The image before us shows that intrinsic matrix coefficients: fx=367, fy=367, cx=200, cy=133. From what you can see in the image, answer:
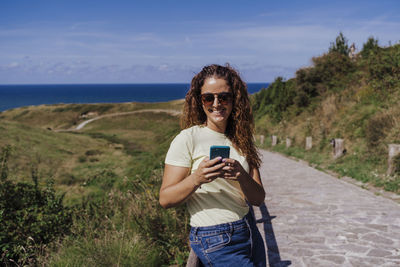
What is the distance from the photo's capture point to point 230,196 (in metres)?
2.16

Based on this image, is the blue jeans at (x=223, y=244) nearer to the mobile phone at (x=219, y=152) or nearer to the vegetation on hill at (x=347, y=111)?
the mobile phone at (x=219, y=152)

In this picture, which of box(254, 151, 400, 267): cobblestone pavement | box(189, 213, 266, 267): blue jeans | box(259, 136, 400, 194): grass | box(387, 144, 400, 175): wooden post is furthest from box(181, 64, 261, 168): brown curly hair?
box(387, 144, 400, 175): wooden post

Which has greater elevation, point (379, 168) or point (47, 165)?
point (379, 168)

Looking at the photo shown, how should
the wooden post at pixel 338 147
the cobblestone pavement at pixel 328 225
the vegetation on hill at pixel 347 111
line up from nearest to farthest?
the cobblestone pavement at pixel 328 225
the vegetation on hill at pixel 347 111
the wooden post at pixel 338 147

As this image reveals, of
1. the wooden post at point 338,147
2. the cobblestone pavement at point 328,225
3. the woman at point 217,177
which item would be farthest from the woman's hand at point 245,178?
the wooden post at point 338,147

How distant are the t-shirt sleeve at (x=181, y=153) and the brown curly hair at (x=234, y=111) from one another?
1.16 ft

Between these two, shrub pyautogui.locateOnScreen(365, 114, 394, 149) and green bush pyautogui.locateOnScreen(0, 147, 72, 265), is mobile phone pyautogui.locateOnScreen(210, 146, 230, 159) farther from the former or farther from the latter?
shrub pyautogui.locateOnScreen(365, 114, 394, 149)

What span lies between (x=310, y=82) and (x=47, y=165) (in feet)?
55.5

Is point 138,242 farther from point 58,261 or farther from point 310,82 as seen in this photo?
point 310,82

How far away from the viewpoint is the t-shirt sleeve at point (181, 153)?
206 centimetres

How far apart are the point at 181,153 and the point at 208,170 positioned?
0.29 meters

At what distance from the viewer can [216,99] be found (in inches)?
89.9

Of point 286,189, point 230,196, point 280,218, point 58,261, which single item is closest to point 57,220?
point 58,261

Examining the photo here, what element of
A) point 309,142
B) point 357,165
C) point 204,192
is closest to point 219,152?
point 204,192
